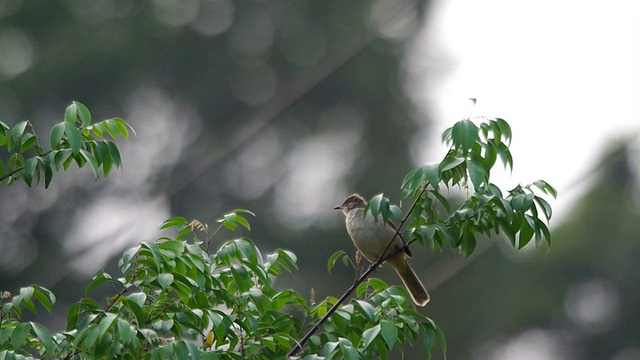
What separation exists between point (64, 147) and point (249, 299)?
1040mm

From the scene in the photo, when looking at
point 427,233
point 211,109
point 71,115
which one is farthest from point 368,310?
point 211,109

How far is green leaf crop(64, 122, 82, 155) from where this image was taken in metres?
4.84

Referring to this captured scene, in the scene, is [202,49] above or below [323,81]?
above

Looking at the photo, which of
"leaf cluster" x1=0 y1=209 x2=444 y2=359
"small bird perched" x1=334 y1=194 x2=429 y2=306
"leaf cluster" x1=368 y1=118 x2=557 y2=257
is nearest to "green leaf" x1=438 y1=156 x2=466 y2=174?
"leaf cluster" x1=368 y1=118 x2=557 y2=257

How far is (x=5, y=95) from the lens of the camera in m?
19.0

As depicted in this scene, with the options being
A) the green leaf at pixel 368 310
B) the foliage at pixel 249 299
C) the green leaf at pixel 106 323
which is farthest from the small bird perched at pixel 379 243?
the green leaf at pixel 106 323

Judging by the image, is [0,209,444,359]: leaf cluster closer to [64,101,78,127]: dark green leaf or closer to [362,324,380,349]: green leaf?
[362,324,380,349]: green leaf

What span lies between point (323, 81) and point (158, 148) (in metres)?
3.25

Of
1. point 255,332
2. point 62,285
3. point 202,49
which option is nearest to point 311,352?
point 255,332

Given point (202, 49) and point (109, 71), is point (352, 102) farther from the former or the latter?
point (109, 71)

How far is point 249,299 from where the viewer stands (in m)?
5.32

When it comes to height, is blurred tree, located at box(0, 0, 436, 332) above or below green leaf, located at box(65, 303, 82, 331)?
above

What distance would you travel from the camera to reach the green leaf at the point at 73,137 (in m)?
4.84

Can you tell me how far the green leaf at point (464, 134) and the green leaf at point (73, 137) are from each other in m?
1.50
